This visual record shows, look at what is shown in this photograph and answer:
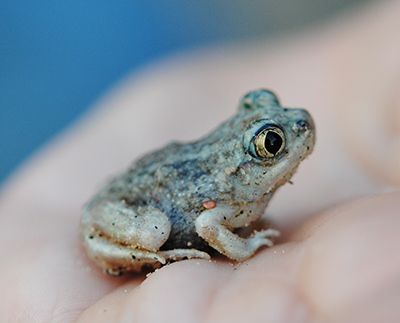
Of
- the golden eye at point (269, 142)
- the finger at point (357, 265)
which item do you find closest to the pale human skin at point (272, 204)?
the finger at point (357, 265)

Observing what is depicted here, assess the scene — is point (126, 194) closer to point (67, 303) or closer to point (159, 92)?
point (67, 303)

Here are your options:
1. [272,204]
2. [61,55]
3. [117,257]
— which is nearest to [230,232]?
[117,257]

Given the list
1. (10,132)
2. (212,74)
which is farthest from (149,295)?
(10,132)

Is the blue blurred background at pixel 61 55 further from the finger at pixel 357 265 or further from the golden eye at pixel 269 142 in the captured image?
the finger at pixel 357 265

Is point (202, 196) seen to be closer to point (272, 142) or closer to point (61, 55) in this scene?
point (272, 142)

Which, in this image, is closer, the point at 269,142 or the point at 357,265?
the point at 357,265

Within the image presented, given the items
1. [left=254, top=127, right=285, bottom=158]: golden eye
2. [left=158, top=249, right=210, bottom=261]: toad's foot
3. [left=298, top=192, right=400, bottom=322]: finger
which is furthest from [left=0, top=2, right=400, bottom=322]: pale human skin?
[left=254, top=127, right=285, bottom=158]: golden eye

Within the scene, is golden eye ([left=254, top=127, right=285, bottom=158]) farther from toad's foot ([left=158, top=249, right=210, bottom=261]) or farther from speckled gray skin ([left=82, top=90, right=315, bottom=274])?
toad's foot ([left=158, top=249, right=210, bottom=261])
